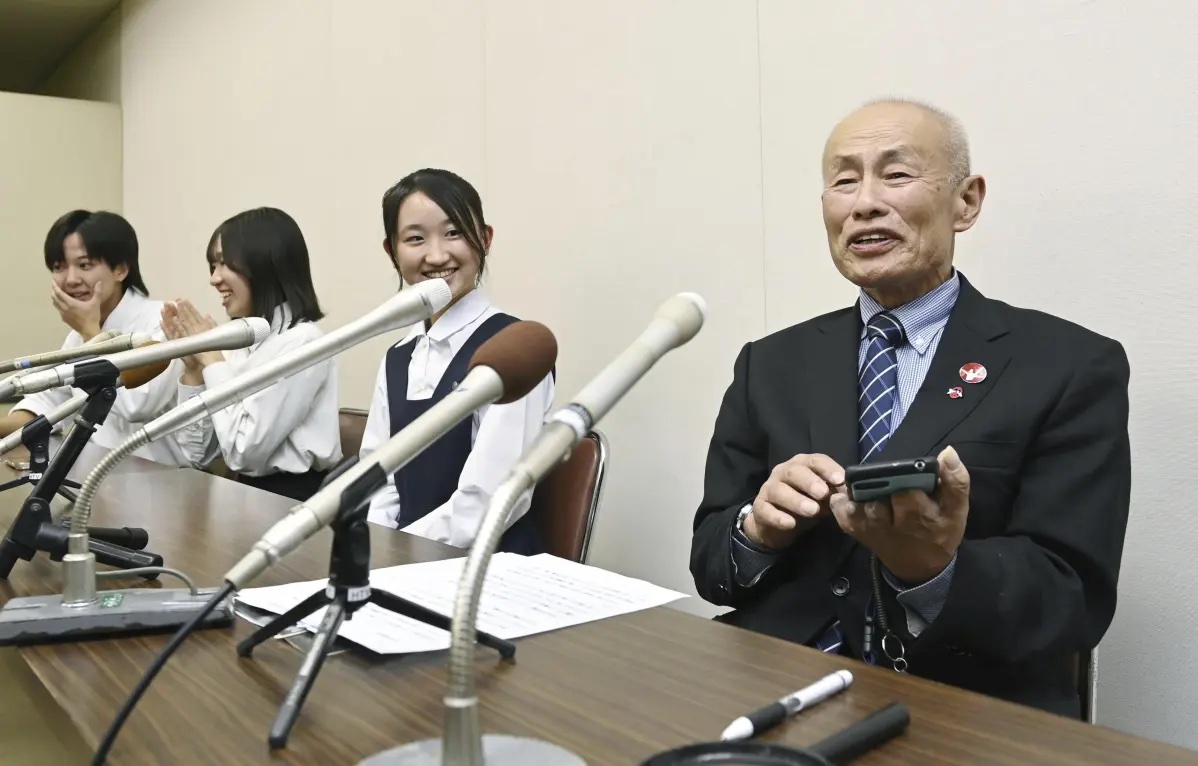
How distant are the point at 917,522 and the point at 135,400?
8.29ft

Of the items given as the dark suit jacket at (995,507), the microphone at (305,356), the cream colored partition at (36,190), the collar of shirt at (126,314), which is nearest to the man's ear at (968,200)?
the dark suit jacket at (995,507)

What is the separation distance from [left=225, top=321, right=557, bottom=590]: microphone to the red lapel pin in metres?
0.79

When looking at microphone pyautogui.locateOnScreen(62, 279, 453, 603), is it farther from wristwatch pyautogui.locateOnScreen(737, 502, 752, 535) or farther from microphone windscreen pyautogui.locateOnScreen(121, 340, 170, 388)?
wristwatch pyautogui.locateOnScreen(737, 502, 752, 535)

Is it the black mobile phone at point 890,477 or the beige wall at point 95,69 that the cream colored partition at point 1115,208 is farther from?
the beige wall at point 95,69

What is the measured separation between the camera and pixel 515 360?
25.0 inches

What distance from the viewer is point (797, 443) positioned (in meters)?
1.36

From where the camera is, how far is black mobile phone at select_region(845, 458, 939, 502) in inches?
34.8

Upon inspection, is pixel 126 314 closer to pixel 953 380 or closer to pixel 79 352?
pixel 79 352

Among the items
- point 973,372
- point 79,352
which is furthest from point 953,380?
point 79,352

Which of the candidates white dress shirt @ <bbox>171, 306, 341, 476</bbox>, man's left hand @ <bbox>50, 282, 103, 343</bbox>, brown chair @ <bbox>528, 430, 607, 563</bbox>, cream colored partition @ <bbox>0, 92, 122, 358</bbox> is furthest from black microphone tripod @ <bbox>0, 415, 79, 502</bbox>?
cream colored partition @ <bbox>0, 92, 122, 358</bbox>

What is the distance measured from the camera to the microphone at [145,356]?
40.9 inches

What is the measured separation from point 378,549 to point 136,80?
5239mm

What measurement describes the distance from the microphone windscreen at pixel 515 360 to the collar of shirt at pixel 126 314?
3077 millimetres

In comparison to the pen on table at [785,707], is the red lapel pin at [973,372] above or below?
above
